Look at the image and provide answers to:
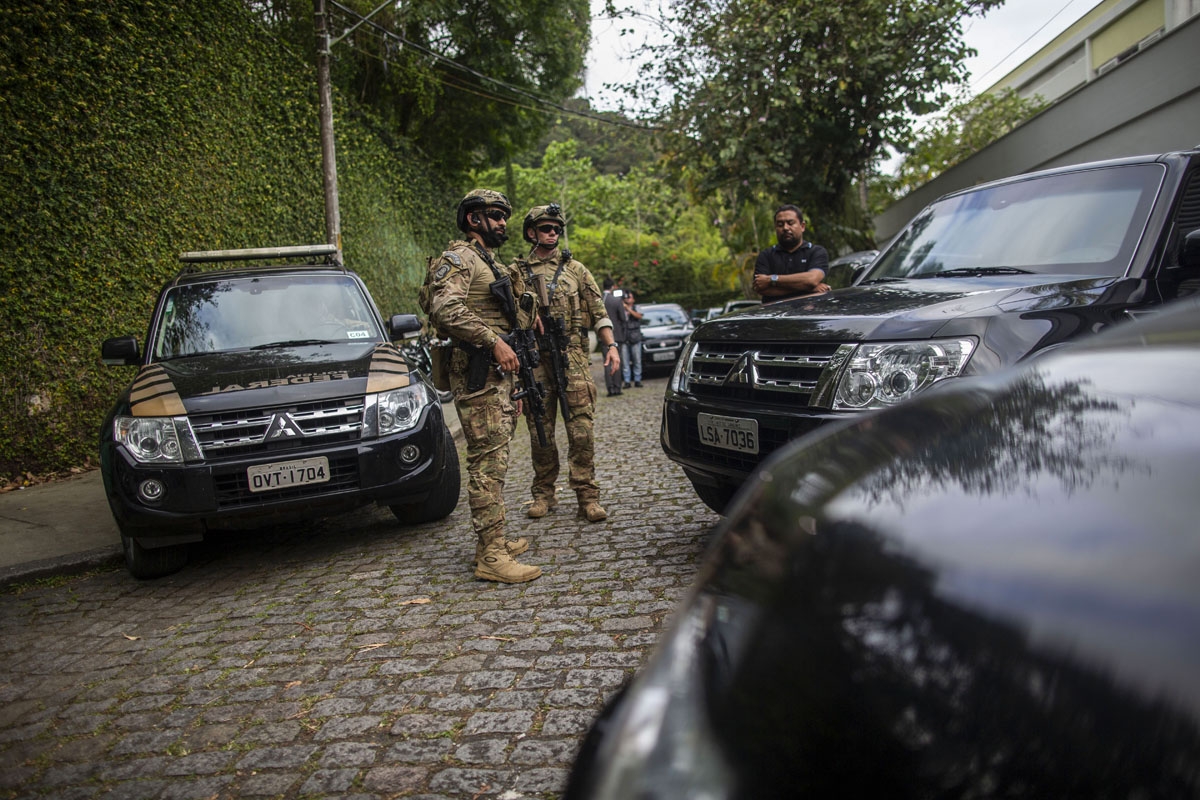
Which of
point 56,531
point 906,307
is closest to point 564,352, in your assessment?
point 906,307

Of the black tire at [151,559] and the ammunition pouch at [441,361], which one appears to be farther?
the black tire at [151,559]

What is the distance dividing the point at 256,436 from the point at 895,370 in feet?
10.8

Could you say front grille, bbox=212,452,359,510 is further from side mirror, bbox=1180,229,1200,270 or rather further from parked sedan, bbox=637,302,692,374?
parked sedan, bbox=637,302,692,374

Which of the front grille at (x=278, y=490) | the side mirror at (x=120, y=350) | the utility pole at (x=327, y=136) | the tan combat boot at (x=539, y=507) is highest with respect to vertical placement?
the utility pole at (x=327, y=136)

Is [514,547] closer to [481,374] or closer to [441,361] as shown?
[481,374]

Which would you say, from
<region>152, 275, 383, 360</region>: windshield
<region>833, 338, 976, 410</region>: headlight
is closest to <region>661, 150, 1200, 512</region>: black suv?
<region>833, 338, 976, 410</region>: headlight

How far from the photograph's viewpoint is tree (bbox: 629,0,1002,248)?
1595cm

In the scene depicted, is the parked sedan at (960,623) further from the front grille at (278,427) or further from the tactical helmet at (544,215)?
the tactical helmet at (544,215)

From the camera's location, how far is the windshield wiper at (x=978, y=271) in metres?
4.10

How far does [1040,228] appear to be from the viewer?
4301 millimetres

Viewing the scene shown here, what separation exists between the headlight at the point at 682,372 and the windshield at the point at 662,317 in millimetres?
13552

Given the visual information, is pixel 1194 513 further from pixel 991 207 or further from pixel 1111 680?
pixel 991 207

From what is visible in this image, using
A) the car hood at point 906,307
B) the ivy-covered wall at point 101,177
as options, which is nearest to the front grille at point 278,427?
the car hood at point 906,307

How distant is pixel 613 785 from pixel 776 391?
9.54ft
